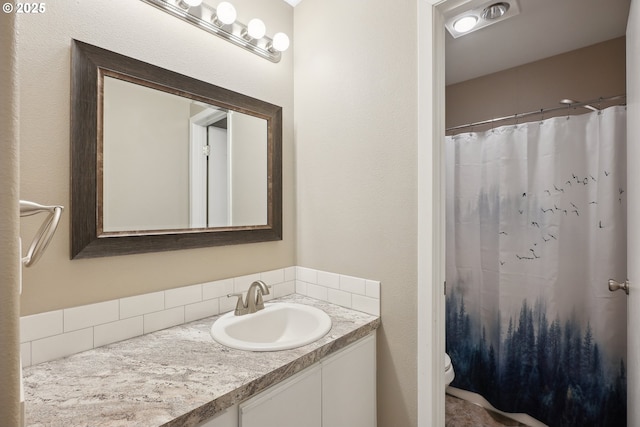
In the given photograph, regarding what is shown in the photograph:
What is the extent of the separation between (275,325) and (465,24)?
1.83 m

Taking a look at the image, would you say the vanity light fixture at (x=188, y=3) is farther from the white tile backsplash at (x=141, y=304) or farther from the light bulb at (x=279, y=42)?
the white tile backsplash at (x=141, y=304)

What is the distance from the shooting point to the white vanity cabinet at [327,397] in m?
0.95

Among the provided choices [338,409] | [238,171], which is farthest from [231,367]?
[238,171]

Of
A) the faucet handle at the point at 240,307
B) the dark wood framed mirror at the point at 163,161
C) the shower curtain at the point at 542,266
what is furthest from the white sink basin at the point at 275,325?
the shower curtain at the point at 542,266

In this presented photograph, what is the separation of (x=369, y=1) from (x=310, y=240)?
118cm

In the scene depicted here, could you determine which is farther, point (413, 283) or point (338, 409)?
point (413, 283)

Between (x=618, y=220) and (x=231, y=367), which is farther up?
(x=618, y=220)

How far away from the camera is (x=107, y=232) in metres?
1.13

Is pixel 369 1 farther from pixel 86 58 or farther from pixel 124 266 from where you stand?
pixel 124 266

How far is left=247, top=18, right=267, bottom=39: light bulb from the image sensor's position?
1479mm

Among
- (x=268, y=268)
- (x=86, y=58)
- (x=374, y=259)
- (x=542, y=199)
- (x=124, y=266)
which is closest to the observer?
(x=86, y=58)

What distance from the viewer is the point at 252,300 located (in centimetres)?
142

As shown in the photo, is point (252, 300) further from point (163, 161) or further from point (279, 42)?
point (279, 42)

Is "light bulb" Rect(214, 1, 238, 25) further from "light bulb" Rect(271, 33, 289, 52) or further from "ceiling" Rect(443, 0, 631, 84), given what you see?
"ceiling" Rect(443, 0, 631, 84)
